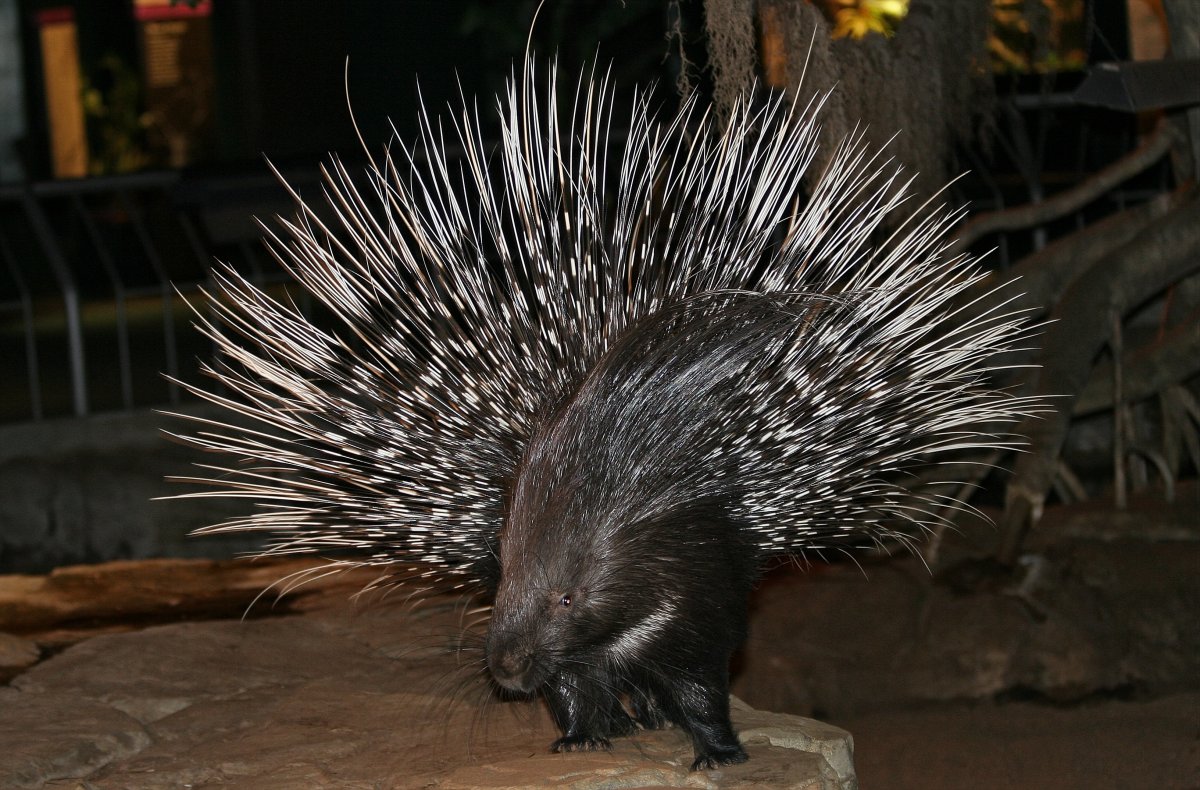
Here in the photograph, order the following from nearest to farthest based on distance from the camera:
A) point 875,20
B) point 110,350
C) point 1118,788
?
point 1118,788 → point 875,20 → point 110,350

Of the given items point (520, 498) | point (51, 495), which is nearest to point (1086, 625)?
point (520, 498)

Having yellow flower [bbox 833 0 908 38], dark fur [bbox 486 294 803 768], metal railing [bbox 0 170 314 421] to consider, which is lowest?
metal railing [bbox 0 170 314 421]

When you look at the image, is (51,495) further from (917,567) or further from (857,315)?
(857,315)

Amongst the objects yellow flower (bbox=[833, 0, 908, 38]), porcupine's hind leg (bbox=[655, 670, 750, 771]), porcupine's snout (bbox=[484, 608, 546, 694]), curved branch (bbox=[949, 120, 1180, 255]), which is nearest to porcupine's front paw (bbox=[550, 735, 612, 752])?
porcupine's hind leg (bbox=[655, 670, 750, 771])

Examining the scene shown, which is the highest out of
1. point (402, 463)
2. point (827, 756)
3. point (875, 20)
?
point (875, 20)

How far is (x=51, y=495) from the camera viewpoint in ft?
21.7

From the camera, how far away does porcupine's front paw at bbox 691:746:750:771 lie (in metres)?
3.27

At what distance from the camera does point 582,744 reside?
3.41 meters

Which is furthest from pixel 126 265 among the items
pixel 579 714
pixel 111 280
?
pixel 579 714

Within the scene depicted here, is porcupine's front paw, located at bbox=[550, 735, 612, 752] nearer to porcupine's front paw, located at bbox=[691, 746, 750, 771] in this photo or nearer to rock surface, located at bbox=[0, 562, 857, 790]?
rock surface, located at bbox=[0, 562, 857, 790]

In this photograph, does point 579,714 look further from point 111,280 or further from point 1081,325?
point 111,280

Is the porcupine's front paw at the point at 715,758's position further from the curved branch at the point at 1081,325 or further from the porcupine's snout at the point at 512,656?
the curved branch at the point at 1081,325

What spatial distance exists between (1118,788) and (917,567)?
1.30 meters

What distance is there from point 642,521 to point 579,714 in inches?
24.9
